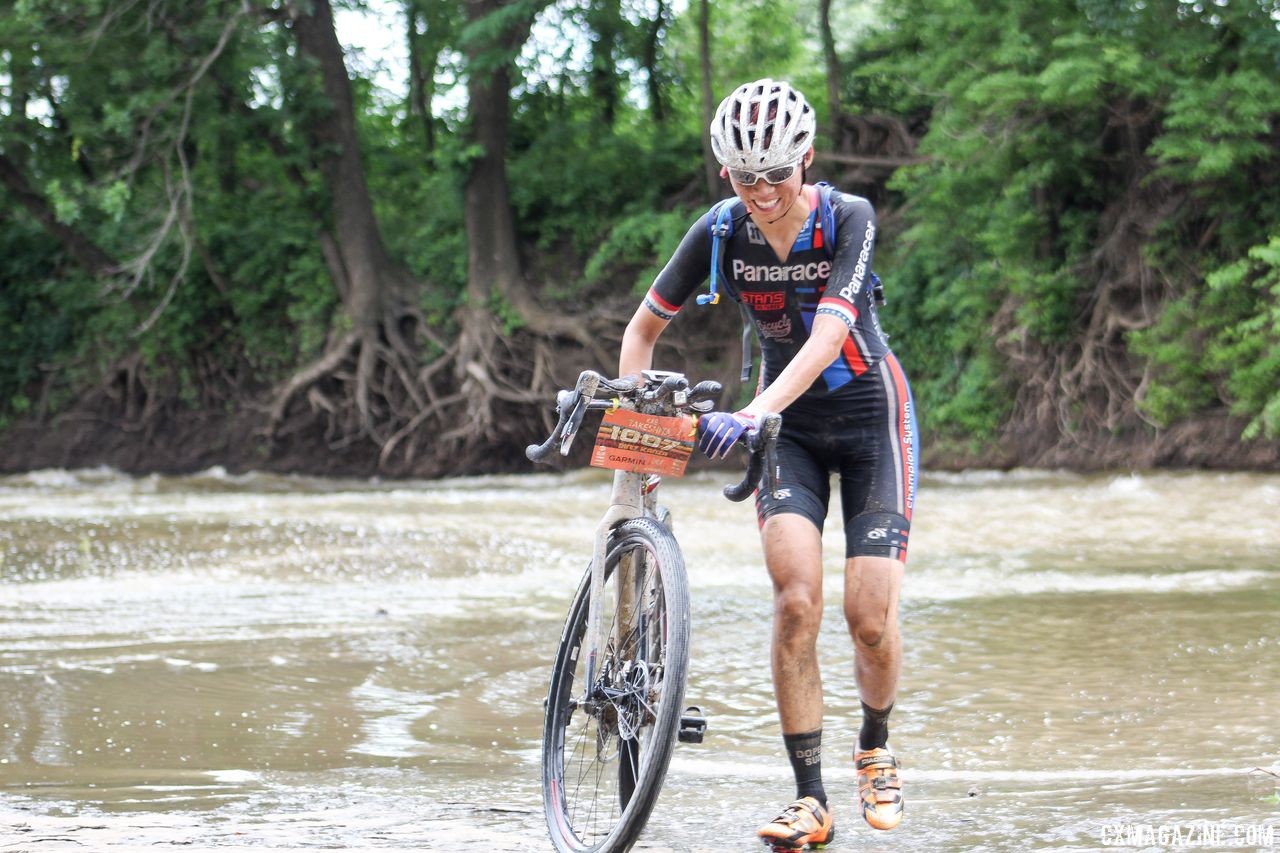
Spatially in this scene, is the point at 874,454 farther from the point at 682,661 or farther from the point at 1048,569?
the point at 1048,569

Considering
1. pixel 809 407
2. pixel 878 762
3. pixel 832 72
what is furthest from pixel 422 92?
pixel 878 762

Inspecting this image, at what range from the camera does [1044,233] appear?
17.6 metres

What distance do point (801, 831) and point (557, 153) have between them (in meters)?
19.9

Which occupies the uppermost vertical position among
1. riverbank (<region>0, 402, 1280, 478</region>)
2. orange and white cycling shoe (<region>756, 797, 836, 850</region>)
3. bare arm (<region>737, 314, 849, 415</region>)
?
bare arm (<region>737, 314, 849, 415</region>)

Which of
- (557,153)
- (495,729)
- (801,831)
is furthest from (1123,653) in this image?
(557,153)

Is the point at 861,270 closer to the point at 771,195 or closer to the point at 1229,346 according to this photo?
the point at 771,195

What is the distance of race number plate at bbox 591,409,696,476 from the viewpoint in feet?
12.2

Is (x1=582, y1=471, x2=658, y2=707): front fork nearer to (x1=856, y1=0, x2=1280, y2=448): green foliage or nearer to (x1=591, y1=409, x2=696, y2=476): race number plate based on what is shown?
(x1=591, y1=409, x2=696, y2=476): race number plate

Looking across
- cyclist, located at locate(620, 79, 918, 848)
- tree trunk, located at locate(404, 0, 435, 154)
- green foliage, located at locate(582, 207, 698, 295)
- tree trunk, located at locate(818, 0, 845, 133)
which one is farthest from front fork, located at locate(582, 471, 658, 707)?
tree trunk, located at locate(404, 0, 435, 154)

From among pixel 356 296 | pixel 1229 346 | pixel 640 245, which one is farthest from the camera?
pixel 356 296

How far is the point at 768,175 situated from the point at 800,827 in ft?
5.64

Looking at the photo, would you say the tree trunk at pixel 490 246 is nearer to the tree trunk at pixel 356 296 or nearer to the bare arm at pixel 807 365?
the tree trunk at pixel 356 296

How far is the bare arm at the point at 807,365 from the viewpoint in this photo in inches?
150

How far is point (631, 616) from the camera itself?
3.91m
